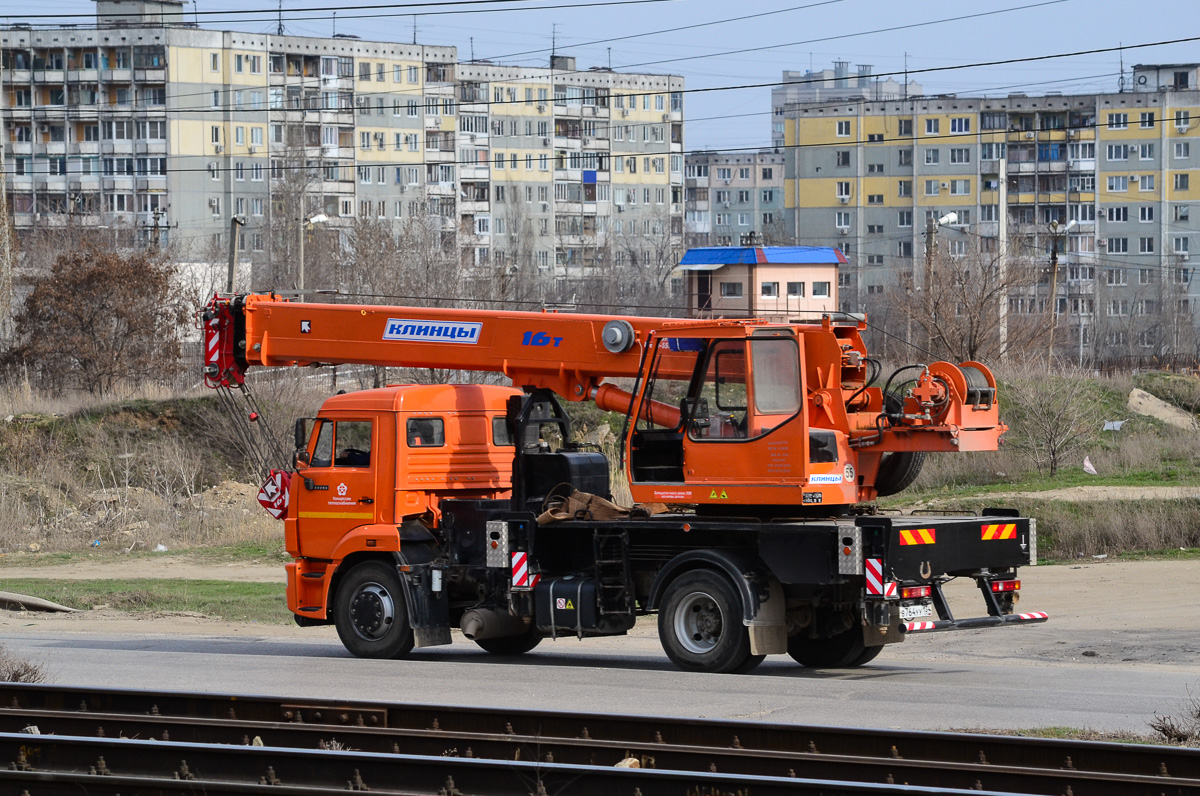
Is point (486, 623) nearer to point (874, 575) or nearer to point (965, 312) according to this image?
point (874, 575)

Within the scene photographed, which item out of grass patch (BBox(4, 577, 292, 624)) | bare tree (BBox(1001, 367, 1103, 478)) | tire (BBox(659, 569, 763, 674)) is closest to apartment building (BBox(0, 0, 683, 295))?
bare tree (BBox(1001, 367, 1103, 478))

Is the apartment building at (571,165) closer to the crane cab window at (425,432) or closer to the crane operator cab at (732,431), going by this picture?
the crane cab window at (425,432)

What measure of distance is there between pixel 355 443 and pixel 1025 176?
109337mm

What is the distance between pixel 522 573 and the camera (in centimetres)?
1520

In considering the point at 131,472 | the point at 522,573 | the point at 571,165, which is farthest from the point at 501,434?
the point at 571,165

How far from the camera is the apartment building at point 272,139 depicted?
104 meters

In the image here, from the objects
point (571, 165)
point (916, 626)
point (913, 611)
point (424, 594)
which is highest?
point (571, 165)

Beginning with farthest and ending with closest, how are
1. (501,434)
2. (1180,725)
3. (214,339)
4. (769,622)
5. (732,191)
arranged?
(732,191) → (214,339) → (501,434) → (769,622) → (1180,725)

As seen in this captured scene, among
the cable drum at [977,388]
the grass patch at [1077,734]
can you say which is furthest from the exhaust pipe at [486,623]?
the grass patch at [1077,734]

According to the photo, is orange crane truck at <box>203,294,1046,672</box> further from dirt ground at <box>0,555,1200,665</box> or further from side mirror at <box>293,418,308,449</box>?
dirt ground at <box>0,555,1200,665</box>

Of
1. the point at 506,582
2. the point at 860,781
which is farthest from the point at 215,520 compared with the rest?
the point at 860,781

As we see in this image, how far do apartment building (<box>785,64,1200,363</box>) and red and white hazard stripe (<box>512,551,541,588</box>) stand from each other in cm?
9903

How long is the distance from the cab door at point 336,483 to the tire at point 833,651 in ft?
15.5

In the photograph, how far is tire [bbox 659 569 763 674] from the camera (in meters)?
13.8
